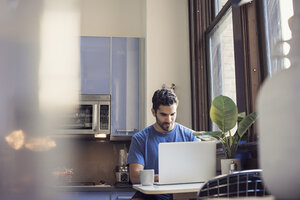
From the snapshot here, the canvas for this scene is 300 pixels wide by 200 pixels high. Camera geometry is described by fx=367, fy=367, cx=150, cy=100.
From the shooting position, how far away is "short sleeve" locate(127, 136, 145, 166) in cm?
206

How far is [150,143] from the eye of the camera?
2119 millimetres

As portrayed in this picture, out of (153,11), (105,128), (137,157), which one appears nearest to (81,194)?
(105,128)

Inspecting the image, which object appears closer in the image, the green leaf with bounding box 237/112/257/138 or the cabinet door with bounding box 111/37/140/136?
the green leaf with bounding box 237/112/257/138

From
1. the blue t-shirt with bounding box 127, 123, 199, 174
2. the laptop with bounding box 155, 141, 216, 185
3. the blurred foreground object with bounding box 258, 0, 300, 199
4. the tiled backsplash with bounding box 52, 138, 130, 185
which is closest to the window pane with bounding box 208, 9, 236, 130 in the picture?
the blue t-shirt with bounding box 127, 123, 199, 174

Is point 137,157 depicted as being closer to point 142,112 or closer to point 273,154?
point 142,112

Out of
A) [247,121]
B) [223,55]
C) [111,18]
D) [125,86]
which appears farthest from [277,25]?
[111,18]

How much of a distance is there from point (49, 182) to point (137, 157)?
1.30 metres

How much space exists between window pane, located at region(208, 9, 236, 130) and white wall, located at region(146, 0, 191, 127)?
0.38m

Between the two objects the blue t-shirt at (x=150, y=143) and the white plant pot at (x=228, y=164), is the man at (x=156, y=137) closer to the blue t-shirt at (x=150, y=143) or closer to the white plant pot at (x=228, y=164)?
the blue t-shirt at (x=150, y=143)

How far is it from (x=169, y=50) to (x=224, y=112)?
1.71m

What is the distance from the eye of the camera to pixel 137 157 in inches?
→ 81.4

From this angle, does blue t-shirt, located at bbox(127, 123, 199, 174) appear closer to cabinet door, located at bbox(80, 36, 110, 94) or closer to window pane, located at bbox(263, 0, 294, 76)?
window pane, located at bbox(263, 0, 294, 76)

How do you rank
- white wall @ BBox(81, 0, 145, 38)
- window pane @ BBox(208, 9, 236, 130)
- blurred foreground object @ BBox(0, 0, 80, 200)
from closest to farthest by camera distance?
blurred foreground object @ BBox(0, 0, 80, 200)
window pane @ BBox(208, 9, 236, 130)
white wall @ BBox(81, 0, 145, 38)

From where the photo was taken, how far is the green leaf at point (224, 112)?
5.41 feet
